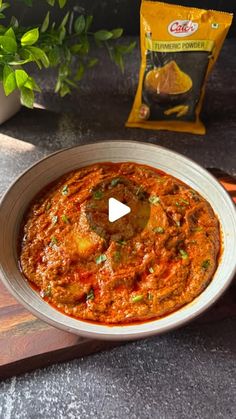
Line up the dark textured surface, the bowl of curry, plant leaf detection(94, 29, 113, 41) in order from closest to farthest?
the bowl of curry < plant leaf detection(94, 29, 113, 41) < the dark textured surface

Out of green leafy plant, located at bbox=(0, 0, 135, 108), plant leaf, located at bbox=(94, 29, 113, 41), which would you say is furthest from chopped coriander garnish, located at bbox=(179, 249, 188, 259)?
plant leaf, located at bbox=(94, 29, 113, 41)

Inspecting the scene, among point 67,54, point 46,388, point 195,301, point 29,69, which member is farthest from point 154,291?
point 29,69

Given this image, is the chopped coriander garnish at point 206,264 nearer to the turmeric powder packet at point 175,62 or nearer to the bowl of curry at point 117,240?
the bowl of curry at point 117,240

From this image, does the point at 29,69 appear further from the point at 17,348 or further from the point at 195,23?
the point at 17,348

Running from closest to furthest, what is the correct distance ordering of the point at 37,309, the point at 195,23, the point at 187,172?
the point at 37,309, the point at 187,172, the point at 195,23

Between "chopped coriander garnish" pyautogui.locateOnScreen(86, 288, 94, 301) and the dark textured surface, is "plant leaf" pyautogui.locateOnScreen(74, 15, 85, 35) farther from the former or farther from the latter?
"chopped coriander garnish" pyautogui.locateOnScreen(86, 288, 94, 301)

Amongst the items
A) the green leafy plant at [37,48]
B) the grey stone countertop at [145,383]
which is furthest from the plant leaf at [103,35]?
the grey stone countertop at [145,383]
